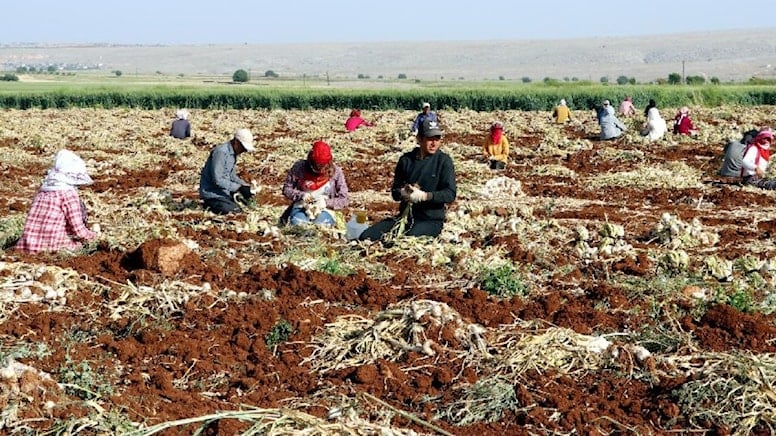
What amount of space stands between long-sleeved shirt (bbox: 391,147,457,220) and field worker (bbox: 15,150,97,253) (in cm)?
285

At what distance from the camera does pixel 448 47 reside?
195875 millimetres

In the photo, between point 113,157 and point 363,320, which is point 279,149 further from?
point 363,320

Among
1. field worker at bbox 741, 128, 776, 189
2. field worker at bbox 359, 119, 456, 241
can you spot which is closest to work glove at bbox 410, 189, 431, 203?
field worker at bbox 359, 119, 456, 241

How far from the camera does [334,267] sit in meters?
7.15

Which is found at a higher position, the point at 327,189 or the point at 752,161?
the point at 327,189

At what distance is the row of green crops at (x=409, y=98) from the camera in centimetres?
3562

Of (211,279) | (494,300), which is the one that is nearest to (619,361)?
(494,300)

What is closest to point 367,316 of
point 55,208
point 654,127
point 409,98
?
point 55,208

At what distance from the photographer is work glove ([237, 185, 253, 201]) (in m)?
9.98

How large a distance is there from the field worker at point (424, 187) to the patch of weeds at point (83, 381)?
3.52 m

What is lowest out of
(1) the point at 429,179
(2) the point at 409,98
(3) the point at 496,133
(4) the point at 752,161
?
(2) the point at 409,98

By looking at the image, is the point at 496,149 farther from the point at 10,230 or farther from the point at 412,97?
the point at 412,97

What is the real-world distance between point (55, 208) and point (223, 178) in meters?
2.29

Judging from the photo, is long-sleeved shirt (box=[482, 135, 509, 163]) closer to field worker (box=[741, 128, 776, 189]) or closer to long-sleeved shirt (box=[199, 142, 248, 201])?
field worker (box=[741, 128, 776, 189])
